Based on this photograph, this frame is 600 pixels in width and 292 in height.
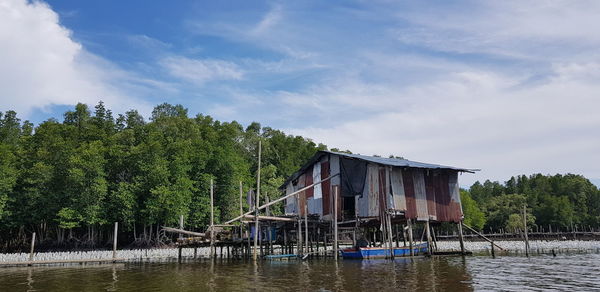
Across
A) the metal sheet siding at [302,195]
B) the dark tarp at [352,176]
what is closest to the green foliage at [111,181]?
the metal sheet siding at [302,195]

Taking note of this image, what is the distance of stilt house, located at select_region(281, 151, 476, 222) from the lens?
29906 mm

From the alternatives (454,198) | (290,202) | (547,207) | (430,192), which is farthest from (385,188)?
(547,207)

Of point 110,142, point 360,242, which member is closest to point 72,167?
point 110,142

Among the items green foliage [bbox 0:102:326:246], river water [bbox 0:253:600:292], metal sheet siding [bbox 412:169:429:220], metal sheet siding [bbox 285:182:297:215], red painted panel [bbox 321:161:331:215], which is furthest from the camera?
green foliage [bbox 0:102:326:246]

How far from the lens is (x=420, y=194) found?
31.0 metres

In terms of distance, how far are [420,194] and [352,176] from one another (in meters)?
4.95

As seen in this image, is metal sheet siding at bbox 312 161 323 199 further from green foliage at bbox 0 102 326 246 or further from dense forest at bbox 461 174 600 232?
dense forest at bbox 461 174 600 232

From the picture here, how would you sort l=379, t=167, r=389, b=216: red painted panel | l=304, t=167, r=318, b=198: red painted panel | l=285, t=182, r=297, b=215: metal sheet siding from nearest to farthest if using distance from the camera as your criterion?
1. l=379, t=167, r=389, b=216: red painted panel
2. l=304, t=167, r=318, b=198: red painted panel
3. l=285, t=182, r=297, b=215: metal sheet siding

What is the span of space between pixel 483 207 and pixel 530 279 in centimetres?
7584

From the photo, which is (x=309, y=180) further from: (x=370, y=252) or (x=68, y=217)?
(x=68, y=217)

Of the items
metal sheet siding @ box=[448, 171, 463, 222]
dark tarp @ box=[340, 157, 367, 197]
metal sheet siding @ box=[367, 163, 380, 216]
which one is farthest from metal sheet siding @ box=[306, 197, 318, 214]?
metal sheet siding @ box=[448, 171, 463, 222]

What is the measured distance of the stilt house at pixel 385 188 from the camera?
29.9 m

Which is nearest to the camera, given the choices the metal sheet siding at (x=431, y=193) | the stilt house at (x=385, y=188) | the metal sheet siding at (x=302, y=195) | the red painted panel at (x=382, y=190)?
the red painted panel at (x=382, y=190)

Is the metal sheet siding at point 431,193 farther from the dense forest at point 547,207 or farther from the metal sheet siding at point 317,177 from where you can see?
the dense forest at point 547,207
